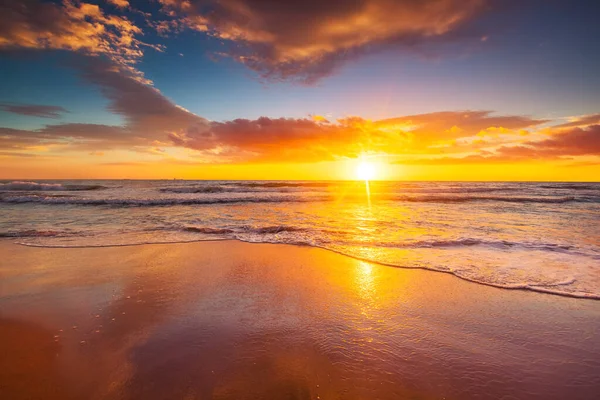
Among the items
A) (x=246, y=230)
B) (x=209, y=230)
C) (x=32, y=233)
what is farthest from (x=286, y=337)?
(x=32, y=233)

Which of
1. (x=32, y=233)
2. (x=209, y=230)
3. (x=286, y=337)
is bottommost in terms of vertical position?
(x=286, y=337)

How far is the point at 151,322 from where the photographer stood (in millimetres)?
3713

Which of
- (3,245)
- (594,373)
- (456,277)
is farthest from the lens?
(3,245)

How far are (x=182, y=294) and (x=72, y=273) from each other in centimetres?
278

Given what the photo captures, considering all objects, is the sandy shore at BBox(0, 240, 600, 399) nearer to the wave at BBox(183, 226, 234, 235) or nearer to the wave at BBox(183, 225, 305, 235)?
the wave at BBox(183, 226, 234, 235)

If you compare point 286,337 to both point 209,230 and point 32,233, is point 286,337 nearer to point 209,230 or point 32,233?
point 209,230

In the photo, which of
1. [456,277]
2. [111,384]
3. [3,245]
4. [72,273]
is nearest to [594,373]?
[456,277]

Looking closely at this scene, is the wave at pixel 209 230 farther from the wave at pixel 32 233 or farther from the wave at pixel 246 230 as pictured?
the wave at pixel 32 233

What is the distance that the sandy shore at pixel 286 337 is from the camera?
259 cm

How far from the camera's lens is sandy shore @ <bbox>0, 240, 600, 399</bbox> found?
259cm

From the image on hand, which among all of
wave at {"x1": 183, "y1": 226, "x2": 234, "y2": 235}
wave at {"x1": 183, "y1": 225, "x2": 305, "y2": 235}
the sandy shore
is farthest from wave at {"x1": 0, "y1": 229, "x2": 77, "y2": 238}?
the sandy shore

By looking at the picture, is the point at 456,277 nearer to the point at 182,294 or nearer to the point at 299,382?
the point at 299,382

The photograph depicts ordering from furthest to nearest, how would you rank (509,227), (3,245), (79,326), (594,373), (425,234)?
(509,227)
(425,234)
(3,245)
(79,326)
(594,373)

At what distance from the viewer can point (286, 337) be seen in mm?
3373
